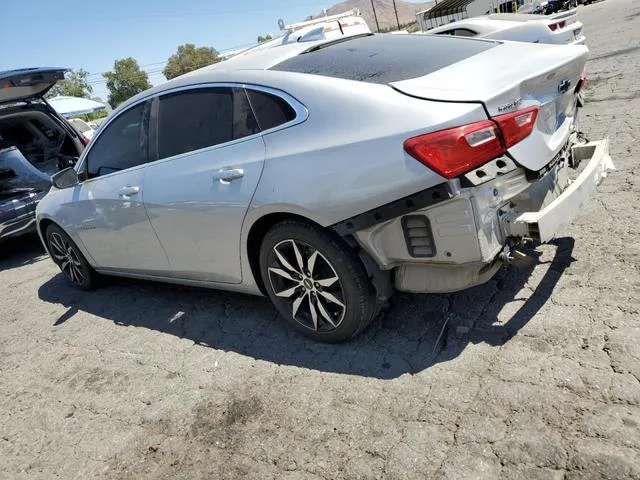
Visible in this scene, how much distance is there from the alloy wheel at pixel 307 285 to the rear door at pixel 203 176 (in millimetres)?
314

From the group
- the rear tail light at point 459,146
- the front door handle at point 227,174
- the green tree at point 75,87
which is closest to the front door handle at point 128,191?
the front door handle at point 227,174

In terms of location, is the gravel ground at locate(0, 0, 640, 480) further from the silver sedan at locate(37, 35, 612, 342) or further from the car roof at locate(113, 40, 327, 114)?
the car roof at locate(113, 40, 327, 114)

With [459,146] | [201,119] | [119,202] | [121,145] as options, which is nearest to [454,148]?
[459,146]

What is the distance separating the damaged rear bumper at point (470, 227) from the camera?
2.47 metres

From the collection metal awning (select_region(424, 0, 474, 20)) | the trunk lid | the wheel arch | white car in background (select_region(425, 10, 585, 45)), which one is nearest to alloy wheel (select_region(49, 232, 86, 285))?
the wheel arch

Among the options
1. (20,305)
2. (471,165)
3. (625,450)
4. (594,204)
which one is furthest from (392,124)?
(20,305)

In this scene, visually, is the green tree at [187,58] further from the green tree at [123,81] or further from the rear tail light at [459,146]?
the rear tail light at [459,146]

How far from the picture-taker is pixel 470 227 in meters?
2.47

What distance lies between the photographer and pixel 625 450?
2.02 meters

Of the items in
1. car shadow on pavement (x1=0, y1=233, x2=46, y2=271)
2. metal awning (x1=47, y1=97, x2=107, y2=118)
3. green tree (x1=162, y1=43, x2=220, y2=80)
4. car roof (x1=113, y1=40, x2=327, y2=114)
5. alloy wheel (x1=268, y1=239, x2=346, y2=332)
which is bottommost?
green tree (x1=162, y1=43, x2=220, y2=80)

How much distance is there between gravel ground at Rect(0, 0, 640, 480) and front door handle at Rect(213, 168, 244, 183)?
111 centimetres

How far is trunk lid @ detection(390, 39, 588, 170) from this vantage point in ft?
8.27

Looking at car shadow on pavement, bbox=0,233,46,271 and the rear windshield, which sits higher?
the rear windshield

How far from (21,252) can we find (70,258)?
3031 millimetres
